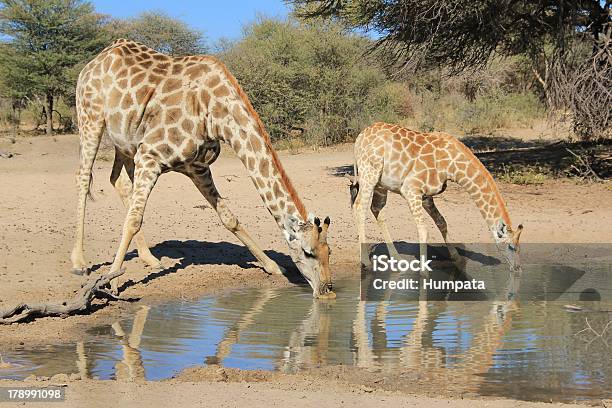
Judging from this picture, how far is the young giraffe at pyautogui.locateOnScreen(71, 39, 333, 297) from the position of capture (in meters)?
9.38

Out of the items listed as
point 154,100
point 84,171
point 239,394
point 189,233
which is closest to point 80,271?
point 84,171

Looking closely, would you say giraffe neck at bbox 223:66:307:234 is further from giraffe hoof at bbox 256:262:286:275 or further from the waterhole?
giraffe hoof at bbox 256:262:286:275

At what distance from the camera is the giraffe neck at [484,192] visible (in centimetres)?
1126

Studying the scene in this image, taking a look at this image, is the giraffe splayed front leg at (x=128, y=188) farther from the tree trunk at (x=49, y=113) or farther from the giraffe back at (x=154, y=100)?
the tree trunk at (x=49, y=113)

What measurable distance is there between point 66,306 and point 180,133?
2.38m

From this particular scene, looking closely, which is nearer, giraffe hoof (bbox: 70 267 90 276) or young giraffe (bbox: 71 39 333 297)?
young giraffe (bbox: 71 39 333 297)

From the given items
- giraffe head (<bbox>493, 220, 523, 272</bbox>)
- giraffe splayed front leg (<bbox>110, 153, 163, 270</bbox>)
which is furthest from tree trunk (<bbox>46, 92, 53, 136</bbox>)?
giraffe head (<bbox>493, 220, 523, 272</bbox>)

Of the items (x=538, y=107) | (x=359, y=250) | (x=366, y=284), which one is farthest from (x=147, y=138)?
(x=538, y=107)

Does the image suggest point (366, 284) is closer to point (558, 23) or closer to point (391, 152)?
point (391, 152)

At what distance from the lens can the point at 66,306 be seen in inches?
333

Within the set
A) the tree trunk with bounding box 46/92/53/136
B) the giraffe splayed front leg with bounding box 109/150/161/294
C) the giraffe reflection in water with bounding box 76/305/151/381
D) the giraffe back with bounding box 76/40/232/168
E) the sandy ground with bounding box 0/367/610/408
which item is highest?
the giraffe back with bounding box 76/40/232/168

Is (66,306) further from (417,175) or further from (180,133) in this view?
(417,175)

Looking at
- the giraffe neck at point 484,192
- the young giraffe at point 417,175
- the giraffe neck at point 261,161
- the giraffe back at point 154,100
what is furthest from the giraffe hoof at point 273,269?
the giraffe neck at point 484,192

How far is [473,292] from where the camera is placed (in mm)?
10336
